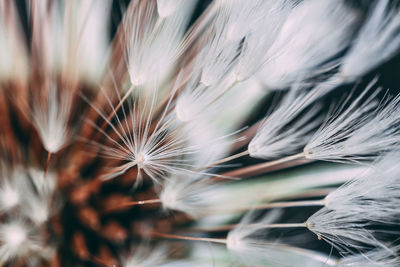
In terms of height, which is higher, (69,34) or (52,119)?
(69,34)

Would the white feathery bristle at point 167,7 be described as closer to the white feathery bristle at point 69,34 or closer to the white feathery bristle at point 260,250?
the white feathery bristle at point 69,34

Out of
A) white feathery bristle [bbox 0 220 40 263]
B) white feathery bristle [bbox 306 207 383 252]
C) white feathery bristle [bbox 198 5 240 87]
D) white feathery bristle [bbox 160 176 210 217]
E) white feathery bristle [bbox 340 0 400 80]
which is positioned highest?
white feathery bristle [bbox 340 0 400 80]

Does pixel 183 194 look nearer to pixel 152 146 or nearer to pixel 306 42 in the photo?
pixel 152 146

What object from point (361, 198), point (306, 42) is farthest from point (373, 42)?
point (361, 198)

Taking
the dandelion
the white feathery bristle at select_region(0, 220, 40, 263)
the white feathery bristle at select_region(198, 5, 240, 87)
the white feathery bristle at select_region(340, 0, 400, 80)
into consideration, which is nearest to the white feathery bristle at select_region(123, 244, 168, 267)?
the dandelion

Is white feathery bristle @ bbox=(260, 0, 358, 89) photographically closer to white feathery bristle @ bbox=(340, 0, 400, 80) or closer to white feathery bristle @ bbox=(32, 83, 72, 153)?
white feathery bristle @ bbox=(340, 0, 400, 80)

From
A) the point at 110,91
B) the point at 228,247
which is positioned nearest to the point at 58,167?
the point at 110,91

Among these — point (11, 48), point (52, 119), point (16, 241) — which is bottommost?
point (16, 241)

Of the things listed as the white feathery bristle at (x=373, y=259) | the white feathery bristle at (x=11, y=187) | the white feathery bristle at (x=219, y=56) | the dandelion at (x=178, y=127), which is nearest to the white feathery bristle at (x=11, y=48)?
the dandelion at (x=178, y=127)
